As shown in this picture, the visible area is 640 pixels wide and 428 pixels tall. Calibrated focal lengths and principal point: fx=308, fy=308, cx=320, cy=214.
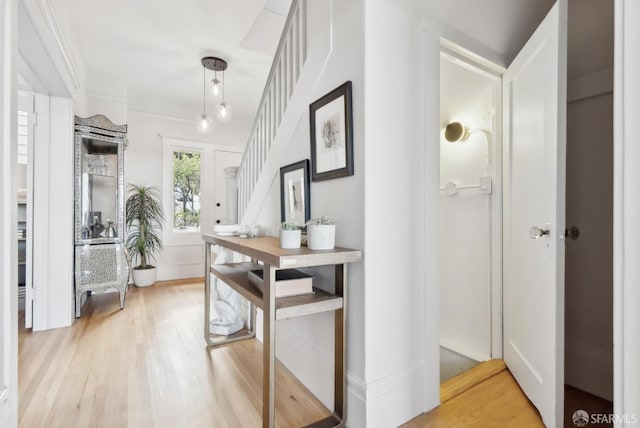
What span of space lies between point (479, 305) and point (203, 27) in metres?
3.14

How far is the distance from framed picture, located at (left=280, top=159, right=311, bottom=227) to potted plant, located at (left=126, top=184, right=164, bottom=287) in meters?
2.91

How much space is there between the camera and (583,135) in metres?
1.76

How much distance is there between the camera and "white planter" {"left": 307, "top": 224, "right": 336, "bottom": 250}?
4.61 feet

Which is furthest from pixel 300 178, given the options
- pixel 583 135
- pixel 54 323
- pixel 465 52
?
pixel 54 323

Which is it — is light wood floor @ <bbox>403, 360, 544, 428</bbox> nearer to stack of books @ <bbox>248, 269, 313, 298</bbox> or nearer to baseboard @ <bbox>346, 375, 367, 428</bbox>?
baseboard @ <bbox>346, 375, 367, 428</bbox>

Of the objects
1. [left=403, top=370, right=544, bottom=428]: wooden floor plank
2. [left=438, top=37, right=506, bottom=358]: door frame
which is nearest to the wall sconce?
[left=438, top=37, right=506, bottom=358]: door frame

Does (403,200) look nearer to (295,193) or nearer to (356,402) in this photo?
(295,193)

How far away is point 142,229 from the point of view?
411cm

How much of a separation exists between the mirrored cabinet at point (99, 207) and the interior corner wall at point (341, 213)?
7.58 ft

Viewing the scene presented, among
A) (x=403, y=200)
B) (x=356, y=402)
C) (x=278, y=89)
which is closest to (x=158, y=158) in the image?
(x=278, y=89)

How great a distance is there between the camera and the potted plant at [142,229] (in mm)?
4082

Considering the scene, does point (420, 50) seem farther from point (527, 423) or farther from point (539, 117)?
point (527, 423)
